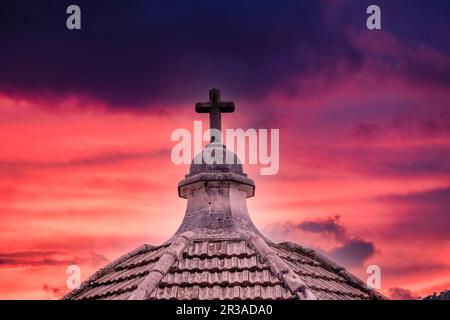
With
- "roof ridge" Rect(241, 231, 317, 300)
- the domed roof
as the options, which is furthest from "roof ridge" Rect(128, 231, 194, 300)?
the domed roof

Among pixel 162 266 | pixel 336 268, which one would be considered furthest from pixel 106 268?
pixel 336 268

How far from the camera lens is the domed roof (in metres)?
17.0

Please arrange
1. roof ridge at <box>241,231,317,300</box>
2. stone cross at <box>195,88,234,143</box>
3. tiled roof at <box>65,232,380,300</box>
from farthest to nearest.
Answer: stone cross at <box>195,88,234,143</box> < tiled roof at <box>65,232,380,300</box> < roof ridge at <box>241,231,317,300</box>

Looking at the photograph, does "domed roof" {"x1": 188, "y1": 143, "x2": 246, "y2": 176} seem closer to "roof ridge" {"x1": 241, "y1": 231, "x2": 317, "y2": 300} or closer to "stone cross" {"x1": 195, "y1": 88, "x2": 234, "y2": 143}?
"stone cross" {"x1": 195, "y1": 88, "x2": 234, "y2": 143}

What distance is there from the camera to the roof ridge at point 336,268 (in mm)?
16859

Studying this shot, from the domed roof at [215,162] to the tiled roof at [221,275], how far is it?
146 cm

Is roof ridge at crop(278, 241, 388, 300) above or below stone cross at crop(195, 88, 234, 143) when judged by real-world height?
below

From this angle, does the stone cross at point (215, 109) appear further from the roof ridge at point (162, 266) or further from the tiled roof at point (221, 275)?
the tiled roof at point (221, 275)

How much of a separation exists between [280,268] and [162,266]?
1898 mm

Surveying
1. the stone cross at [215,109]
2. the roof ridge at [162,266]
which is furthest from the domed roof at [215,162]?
the roof ridge at [162,266]

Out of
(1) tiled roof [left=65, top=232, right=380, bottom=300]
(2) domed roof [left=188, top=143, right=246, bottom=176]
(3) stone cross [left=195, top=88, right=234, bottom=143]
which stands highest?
(3) stone cross [left=195, top=88, right=234, bottom=143]

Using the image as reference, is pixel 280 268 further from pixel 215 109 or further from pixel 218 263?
pixel 215 109

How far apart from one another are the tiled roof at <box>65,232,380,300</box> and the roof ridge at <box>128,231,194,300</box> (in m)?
0.04
